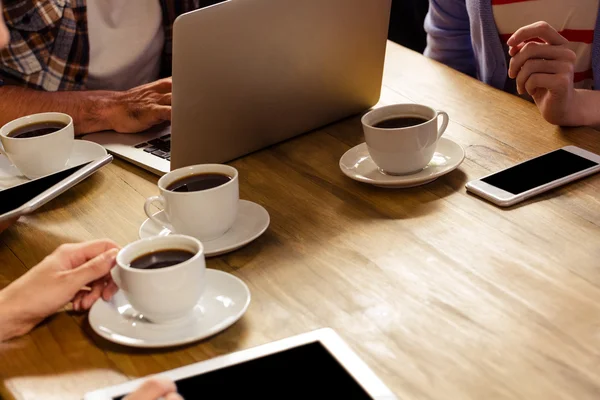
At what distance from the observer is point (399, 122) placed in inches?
51.6

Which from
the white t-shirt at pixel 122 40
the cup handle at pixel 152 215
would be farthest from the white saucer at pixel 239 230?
the white t-shirt at pixel 122 40

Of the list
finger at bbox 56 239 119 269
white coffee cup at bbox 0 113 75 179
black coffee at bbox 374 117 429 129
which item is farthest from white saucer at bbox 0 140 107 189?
black coffee at bbox 374 117 429 129

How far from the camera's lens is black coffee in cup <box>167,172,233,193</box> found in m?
1.18

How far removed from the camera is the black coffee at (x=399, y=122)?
A: 1300mm

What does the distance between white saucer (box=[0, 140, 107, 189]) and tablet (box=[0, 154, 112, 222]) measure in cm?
12

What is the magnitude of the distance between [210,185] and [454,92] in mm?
646

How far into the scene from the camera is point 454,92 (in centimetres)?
161

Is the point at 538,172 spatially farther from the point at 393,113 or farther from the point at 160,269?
the point at 160,269

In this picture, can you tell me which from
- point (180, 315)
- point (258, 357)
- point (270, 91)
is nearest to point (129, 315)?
point (180, 315)

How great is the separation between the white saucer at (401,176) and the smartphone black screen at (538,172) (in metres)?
0.08

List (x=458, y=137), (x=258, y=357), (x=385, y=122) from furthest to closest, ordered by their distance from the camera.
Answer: (x=458, y=137)
(x=385, y=122)
(x=258, y=357)

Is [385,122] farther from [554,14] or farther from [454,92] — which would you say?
[554,14]

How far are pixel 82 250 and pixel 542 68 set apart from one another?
895 millimetres

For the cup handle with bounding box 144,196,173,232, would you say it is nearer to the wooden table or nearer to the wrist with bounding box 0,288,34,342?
the wooden table
